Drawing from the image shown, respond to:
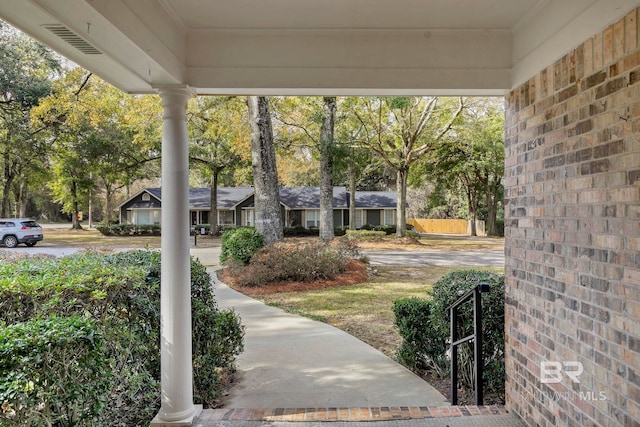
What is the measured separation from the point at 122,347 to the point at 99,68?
1817 mm

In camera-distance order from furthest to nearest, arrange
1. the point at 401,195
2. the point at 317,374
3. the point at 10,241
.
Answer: the point at 401,195 → the point at 10,241 → the point at 317,374

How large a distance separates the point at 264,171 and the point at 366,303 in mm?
4137

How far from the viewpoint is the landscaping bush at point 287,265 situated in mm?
9555

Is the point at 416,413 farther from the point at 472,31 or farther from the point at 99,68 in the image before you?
the point at 99,68

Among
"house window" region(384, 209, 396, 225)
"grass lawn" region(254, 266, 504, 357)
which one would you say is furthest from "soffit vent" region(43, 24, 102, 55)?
"house window" region(384, 209, 396, 225)

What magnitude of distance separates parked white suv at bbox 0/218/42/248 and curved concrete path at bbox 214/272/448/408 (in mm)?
17512

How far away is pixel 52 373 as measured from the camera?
6.57 ft

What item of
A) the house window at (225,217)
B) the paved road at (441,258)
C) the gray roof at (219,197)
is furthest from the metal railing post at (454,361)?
the house window at (225,217)

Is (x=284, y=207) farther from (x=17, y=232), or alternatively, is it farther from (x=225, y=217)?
(x=17, y=232)

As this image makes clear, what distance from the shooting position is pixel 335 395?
375cm

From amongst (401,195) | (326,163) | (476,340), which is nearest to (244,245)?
(326,163)

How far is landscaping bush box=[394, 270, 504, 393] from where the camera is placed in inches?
140

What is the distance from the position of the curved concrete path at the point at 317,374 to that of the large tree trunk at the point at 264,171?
15.0 feet

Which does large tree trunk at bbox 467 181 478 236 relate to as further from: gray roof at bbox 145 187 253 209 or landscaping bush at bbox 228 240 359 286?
landscaping bush at bbox 228 240 359 286
